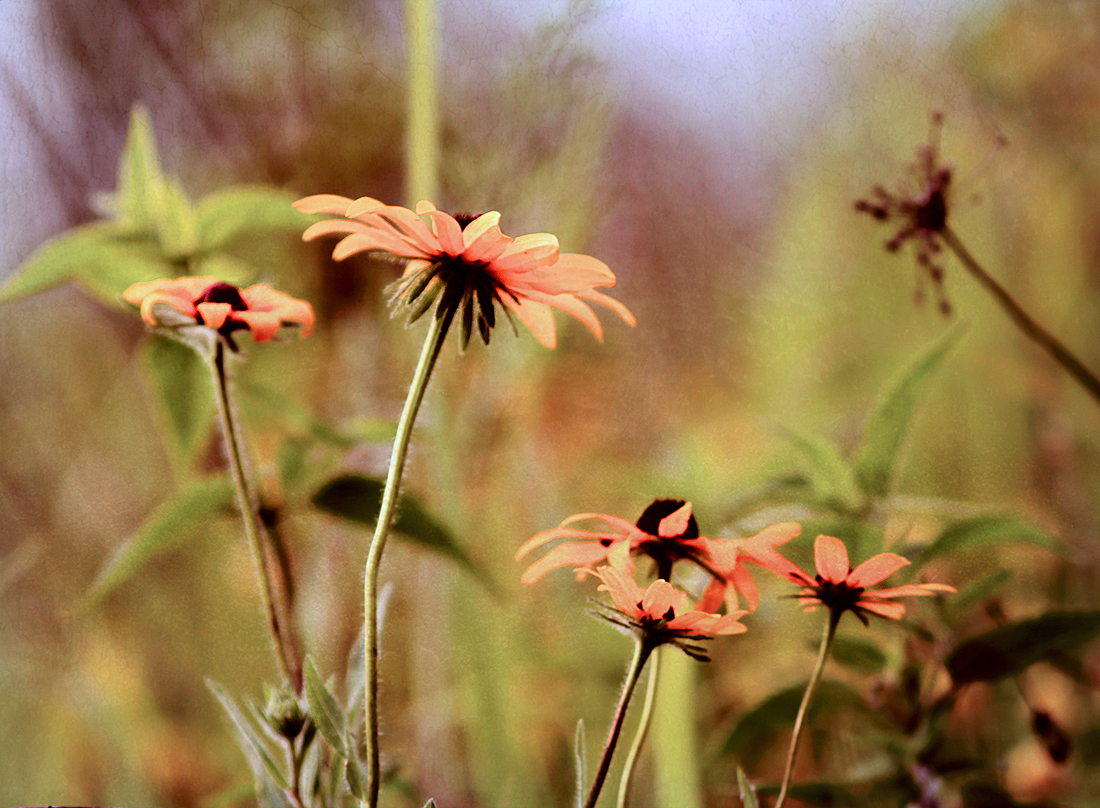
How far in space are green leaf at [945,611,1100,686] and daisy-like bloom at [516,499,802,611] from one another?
0.29 feet

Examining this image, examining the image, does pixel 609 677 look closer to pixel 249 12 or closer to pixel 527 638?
pixel 527 638

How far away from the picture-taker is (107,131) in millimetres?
337

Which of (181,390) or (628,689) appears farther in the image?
(181,390)

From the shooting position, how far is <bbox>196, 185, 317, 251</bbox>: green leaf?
0.84 feet

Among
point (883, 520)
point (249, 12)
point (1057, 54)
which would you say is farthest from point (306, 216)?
point (1057, 54)

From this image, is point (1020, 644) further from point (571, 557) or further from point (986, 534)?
point (571, 557)

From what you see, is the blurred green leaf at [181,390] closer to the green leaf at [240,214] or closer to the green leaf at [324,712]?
the green leaf at [240,214]

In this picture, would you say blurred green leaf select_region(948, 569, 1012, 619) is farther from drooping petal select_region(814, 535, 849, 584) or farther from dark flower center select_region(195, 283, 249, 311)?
dark flower center select_region(195, 283, 249, 311)

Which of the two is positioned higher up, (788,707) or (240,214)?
(240,214)

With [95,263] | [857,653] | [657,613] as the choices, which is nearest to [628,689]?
[657,613]

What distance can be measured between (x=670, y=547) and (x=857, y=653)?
0.35 feet

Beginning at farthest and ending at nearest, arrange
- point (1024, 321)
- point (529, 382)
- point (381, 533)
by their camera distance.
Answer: point (529, 382) < point (1024, 321) < point (381, 533)

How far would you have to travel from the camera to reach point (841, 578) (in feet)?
0.48

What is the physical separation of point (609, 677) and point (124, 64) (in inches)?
13.5
